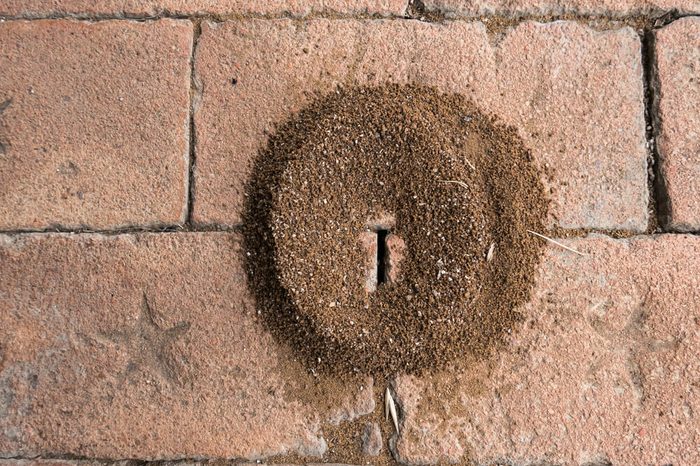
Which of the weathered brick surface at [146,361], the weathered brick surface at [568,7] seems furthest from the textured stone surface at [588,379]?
the weathered brick surface at [568,7]

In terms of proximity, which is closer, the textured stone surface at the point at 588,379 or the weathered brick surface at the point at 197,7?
the textured stone surface at the point at 588,379

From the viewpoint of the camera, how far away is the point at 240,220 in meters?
1.88

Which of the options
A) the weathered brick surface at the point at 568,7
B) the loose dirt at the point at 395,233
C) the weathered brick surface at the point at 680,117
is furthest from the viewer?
the weathered brick surface at the point at 568,7

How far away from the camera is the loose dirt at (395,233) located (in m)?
1.75

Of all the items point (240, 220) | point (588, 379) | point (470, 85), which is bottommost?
point (588, 379)

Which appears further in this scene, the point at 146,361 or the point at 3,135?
the point at 3,135

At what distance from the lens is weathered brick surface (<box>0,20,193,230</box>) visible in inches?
75.0

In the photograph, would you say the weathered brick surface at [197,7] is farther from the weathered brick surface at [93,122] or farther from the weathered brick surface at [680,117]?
the weathered brick surface at [680,117]

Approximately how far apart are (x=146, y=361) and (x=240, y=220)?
608mm

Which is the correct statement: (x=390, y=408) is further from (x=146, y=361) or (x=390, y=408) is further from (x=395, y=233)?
(x=146, y=361)

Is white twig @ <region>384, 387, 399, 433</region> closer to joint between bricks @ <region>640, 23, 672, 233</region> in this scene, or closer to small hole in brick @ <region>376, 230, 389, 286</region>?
small hole in brick @ <region>376, 230, 389, 286</region>

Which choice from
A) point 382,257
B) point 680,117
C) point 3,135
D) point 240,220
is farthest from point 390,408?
point 3,135

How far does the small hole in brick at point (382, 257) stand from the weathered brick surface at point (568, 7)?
3.08 feet

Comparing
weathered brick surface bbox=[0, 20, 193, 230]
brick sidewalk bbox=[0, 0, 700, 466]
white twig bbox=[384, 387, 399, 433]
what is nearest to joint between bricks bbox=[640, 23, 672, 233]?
brick sidewalk bbox=[0, 0, 700, 466]
